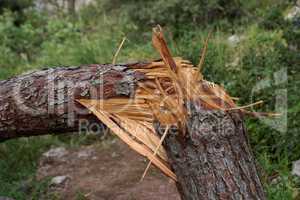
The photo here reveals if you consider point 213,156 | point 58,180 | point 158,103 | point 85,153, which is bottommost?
point 58,180

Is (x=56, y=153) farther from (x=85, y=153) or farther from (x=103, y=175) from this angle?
(x=103, y=175)

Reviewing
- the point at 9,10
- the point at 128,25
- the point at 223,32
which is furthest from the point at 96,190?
the point at 9,10

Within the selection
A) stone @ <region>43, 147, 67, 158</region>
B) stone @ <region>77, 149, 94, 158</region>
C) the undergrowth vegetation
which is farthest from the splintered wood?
stone @ <region>43, 147, 67, 158</region>

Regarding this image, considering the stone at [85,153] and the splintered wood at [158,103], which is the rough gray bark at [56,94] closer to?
the splintered wood at [158,103]

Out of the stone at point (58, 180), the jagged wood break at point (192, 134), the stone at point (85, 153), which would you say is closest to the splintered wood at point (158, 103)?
the jagged wood break at point (192, 134)

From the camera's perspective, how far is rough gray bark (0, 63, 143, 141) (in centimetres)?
274

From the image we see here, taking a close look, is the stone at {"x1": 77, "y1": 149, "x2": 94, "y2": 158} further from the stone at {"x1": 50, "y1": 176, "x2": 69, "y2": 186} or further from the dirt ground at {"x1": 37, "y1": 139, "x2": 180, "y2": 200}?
the stone at {"x1": 50, "y1": 176, "x2": 69, "y2": 186}

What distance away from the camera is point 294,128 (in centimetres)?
407

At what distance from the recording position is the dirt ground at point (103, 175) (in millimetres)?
4109

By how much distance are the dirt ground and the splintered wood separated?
1.38m

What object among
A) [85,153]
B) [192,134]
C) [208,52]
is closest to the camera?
[192,134]

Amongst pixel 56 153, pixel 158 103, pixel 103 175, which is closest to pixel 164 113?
pixel 158 103

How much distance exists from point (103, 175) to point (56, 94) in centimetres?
185

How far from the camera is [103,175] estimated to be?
4539 mm
